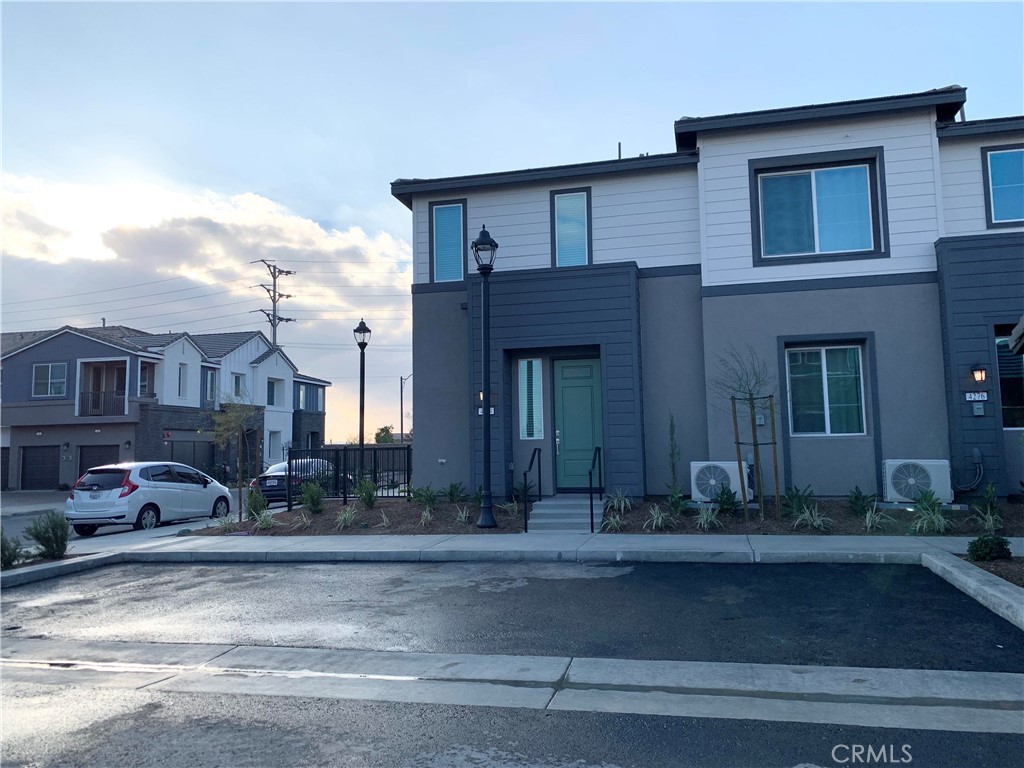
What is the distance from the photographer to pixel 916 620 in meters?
6.74

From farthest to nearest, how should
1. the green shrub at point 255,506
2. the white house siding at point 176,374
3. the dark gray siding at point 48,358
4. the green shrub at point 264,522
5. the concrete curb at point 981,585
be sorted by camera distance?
the white house siding at point 176,374
the dark gray siding at point 48,358
the green shrub at point 255,506
the green shrub at point 264,522
the concrete curb at point 981,585

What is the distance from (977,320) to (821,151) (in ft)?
12.8

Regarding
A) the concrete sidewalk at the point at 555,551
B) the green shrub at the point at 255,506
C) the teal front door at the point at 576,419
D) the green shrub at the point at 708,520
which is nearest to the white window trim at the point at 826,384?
the green shrub at the point at 708,520

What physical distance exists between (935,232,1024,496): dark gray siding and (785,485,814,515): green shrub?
251cm

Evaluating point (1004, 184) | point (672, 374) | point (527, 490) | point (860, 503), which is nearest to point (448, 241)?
point (672, 374)

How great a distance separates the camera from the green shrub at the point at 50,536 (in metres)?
11.6

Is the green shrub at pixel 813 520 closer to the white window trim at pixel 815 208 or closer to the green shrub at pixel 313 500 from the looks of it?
the white window trim at pixel 815 208

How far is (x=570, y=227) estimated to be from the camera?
1516 centimetres

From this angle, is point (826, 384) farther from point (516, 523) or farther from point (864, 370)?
point (516, 523)

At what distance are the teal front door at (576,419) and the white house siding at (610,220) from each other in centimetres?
219

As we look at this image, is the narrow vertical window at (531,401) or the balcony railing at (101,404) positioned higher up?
the balcony railing at (101,404)

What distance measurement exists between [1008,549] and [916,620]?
280 centimetres

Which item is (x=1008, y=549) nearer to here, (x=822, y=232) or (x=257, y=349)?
(x=822, y=232)

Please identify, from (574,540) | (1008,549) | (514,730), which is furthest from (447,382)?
(514,730)
